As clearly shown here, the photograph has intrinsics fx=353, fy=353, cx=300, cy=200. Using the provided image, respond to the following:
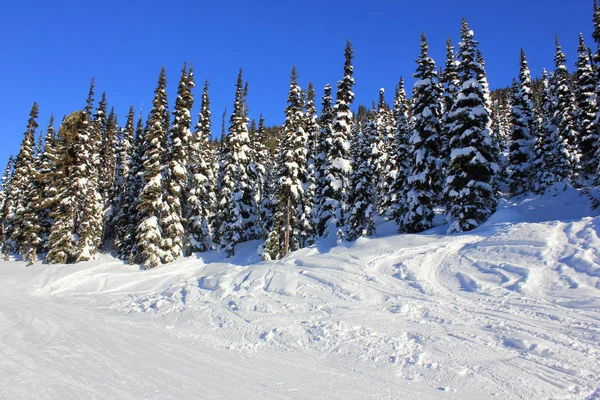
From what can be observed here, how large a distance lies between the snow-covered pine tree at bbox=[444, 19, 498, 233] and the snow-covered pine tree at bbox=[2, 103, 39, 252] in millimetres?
45429

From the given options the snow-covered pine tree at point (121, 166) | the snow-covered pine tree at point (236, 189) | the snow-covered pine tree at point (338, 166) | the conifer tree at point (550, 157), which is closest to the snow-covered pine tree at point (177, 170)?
the snow-covered pine tree at point (236, 189)

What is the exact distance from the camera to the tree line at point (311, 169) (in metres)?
23.9

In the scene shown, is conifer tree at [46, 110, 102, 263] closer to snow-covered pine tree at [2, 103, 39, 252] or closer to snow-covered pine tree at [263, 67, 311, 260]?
snow-covered pine tree at [2, 103, 39, 252]

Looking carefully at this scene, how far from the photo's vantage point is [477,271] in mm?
12289

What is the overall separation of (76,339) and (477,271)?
12866 millimetres

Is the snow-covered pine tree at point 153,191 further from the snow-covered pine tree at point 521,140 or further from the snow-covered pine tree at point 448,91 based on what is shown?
the snow-covered pine tree at point 521,140

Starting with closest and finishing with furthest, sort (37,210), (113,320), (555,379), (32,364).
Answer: (555,379) < (32,364) < (113,320) < (37,210)

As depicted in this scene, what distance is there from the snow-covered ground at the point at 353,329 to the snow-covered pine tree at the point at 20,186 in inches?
1245

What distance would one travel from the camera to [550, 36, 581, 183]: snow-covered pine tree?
37.8m

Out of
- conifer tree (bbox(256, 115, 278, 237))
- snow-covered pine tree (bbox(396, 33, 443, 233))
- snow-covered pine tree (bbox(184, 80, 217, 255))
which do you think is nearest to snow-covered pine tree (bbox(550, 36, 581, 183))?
snow-covered pine tree (bbox(396, 33, 443, 233))

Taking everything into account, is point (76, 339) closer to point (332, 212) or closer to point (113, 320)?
point (113, 320)

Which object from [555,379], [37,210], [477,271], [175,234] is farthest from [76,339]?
[37,210]

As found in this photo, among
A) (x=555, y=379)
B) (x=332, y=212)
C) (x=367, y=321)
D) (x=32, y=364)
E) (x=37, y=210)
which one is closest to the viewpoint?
(x=555, y=379)

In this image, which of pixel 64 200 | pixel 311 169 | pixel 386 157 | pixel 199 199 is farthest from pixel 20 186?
pixel 386 157
